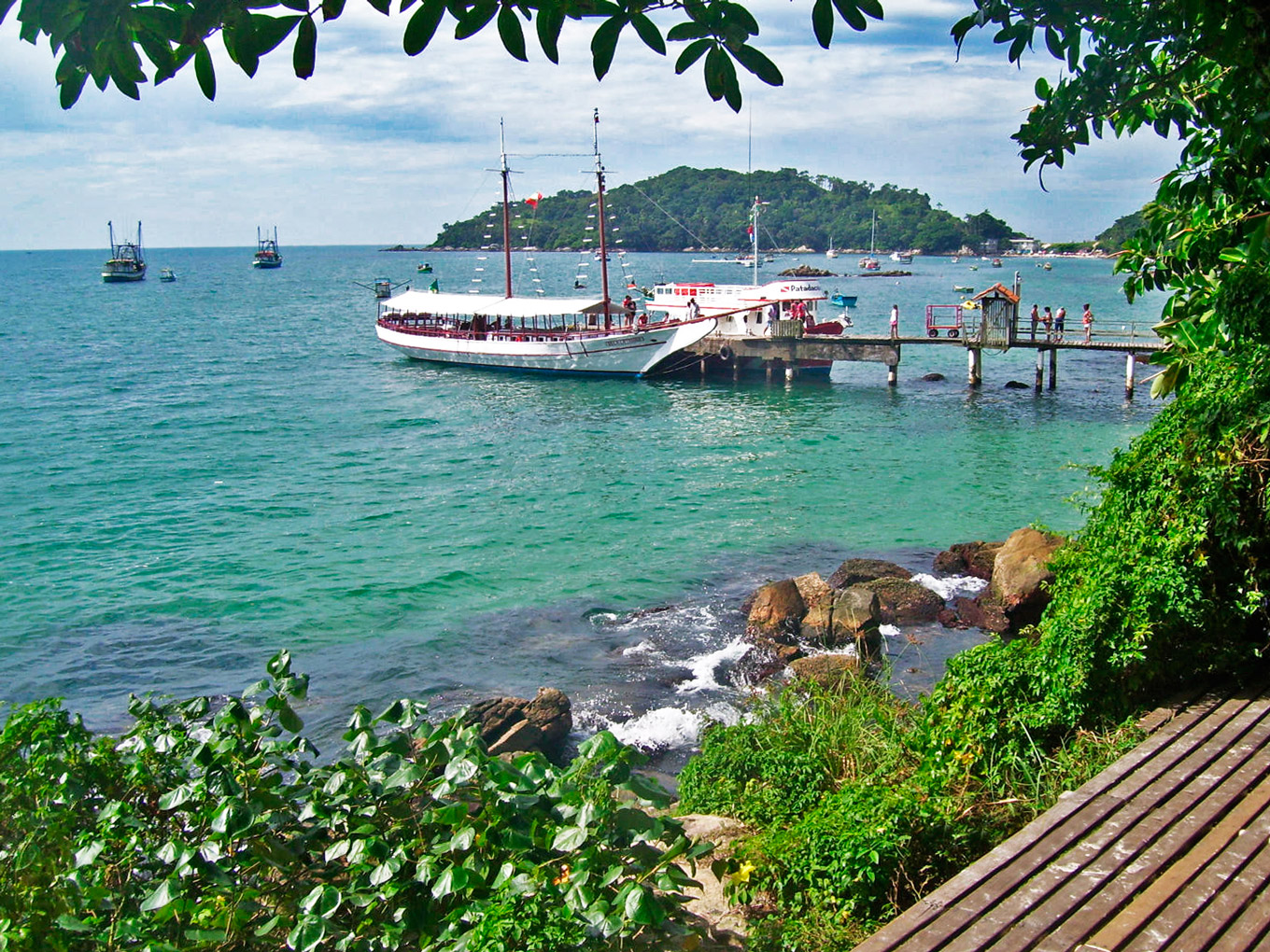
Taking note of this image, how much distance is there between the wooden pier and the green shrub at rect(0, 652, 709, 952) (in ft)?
121

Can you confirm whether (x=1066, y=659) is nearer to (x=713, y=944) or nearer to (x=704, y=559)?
(x=713, y=944)

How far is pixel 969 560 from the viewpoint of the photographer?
19328mm

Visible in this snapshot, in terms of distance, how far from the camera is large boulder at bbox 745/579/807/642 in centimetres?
1623

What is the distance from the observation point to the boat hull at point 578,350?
45.8 m

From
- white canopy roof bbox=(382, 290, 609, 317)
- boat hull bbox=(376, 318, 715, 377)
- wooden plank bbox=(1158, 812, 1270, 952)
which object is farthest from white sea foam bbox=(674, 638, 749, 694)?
white canopy roof bbox=(382, 290, 609, 317)

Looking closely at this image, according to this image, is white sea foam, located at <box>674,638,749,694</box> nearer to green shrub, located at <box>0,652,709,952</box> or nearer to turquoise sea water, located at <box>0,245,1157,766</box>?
turquoise sea water, located at <box>0,245,1157,766</box>

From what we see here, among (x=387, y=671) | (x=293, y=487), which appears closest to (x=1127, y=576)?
(x=387, y=671)

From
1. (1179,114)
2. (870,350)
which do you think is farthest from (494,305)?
(1179,114)

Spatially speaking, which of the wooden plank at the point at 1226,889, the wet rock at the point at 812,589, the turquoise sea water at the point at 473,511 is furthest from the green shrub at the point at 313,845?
the wet rock at the point at 812,589

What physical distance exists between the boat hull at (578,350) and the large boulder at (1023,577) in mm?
29508

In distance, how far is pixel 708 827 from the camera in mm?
7656

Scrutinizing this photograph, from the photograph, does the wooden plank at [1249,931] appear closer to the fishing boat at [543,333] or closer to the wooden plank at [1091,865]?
the wooden plank at [1091,865]

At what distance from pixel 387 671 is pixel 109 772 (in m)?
11.0

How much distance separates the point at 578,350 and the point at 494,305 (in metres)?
6.59
